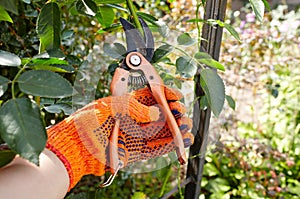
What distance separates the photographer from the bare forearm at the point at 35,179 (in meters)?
0.53

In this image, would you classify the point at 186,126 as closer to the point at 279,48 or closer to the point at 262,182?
the point at 262,182

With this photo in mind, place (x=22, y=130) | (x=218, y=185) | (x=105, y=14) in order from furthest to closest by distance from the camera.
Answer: (x=218, y=185), (x=105, y=14), (x=22, y=130)

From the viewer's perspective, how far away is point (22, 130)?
420 millimetres

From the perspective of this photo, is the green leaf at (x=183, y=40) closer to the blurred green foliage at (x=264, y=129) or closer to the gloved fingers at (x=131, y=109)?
the gloved fingers at (x=131, y=109)

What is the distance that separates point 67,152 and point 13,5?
0.25 m

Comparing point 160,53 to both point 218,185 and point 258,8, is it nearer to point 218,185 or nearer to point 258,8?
Answer: point 258,8

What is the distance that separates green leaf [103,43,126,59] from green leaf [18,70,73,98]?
19 centimetres

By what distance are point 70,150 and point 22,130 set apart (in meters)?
0.22

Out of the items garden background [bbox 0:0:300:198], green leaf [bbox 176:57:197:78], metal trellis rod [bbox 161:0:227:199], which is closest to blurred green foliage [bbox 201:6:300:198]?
garden background [bbox 0:0:300:198]

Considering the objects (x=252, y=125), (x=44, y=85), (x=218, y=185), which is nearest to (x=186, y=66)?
(x=44, y=85)

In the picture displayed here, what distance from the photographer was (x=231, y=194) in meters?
2.28

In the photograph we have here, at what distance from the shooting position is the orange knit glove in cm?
62

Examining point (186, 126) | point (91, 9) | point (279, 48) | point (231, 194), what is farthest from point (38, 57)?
point (279, 48)

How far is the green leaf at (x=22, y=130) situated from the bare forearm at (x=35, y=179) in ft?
0.42
